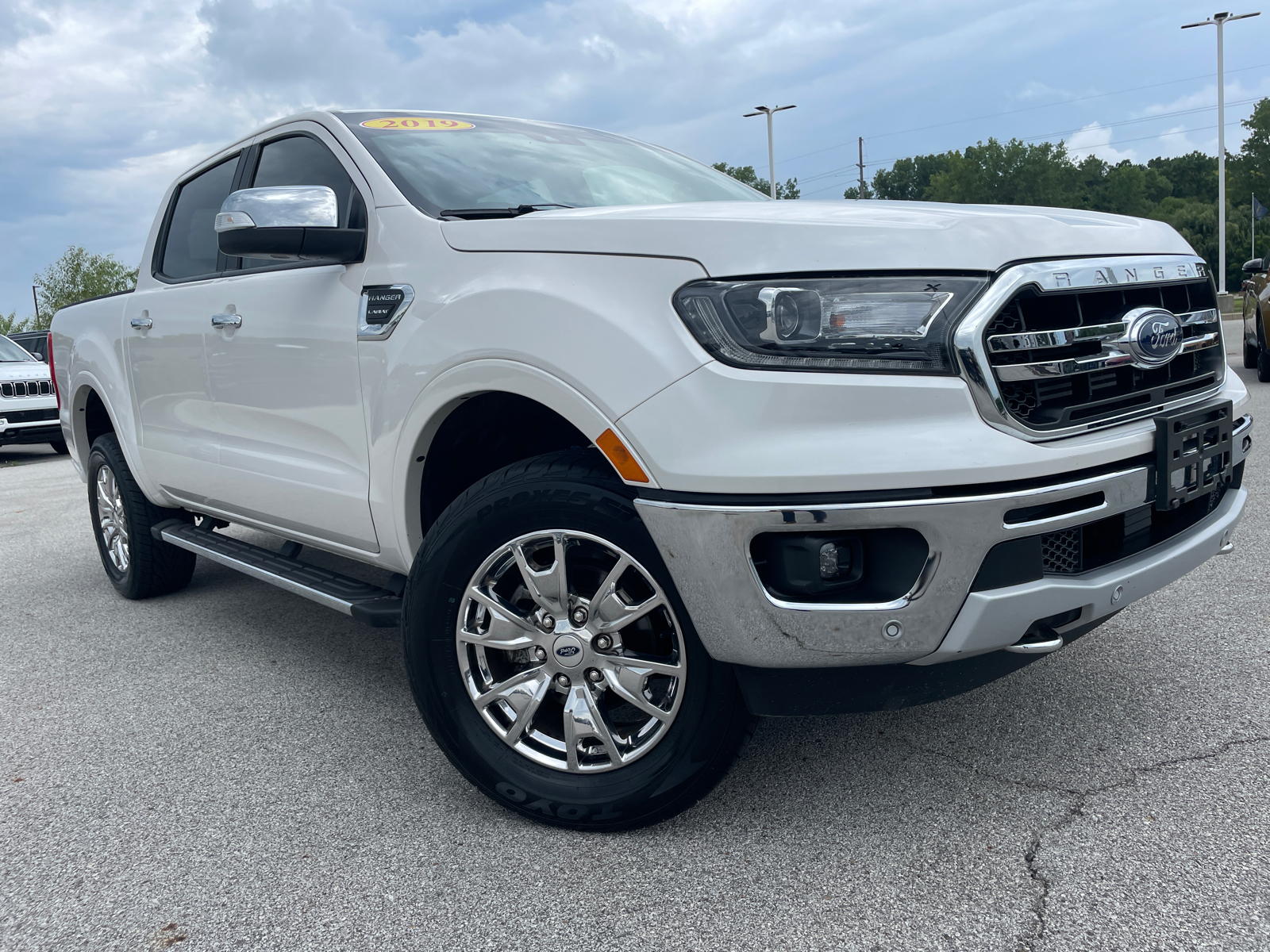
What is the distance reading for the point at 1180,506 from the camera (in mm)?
2402

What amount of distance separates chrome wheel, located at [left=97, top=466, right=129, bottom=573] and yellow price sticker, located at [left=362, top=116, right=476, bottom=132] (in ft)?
7.95

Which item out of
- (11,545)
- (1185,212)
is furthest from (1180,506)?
(1185,212)

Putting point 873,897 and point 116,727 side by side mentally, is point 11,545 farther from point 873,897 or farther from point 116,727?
point 873,897

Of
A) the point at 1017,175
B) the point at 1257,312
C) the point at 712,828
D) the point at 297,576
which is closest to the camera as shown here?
the point at 712,828

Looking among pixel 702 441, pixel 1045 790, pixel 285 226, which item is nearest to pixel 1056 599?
pixel 1045 790

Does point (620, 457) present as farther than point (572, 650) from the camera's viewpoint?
No

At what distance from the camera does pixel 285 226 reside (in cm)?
277

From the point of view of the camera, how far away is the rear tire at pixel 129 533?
464 cm

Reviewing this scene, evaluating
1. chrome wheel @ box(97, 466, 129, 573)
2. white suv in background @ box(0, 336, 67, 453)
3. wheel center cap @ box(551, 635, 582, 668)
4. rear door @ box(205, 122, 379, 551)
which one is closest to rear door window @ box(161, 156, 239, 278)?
rear door @ box(205, 122, 379, 551)

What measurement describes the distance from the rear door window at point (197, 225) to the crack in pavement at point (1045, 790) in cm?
321

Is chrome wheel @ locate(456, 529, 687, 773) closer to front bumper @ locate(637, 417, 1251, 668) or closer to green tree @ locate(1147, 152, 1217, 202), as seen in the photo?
front bumper @ locate(637, 417, 1251, 668)

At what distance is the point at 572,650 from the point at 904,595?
0.80 m

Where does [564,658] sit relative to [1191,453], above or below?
below

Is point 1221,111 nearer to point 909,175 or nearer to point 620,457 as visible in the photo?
point 620,457
